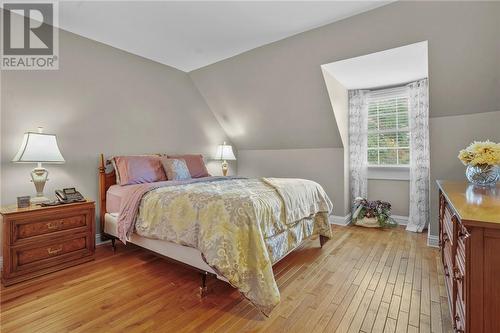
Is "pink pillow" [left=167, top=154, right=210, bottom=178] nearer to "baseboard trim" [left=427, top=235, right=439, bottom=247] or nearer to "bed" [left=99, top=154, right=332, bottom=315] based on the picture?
"bed" [left=99, top=154, right=332, bottom=315]

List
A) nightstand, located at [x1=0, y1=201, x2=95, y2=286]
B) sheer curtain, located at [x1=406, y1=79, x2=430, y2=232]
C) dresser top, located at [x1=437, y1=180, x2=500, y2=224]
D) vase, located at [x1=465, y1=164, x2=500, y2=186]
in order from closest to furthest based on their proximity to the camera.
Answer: dresser top, located at [x1=437, y1=180, x2=500, y2=224], vase, located at [x1=465, y1=164, x2=500, y2=186], nightstand, located at [x1=0, y1=201, x2=95, y2=286], sheer curtain, located at [x1=406, y1=79, x2=430, y2=232]

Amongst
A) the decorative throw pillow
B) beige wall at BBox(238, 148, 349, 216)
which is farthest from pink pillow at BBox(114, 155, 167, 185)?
beige wall at BBox(238, 148, 349, 216)

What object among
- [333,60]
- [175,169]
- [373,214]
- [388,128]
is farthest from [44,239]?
[388,128]

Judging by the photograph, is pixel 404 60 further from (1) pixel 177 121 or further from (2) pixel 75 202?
(2) pixel 75 202

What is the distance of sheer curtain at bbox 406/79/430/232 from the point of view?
3.52 metres

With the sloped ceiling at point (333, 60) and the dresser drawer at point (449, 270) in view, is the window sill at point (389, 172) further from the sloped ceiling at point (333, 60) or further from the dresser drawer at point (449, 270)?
the dresser drawer at point (449, 270)

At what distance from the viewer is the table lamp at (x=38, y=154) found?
2.23 m

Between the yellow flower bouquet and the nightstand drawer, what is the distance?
3.51m

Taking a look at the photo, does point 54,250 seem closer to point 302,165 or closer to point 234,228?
point 234,228

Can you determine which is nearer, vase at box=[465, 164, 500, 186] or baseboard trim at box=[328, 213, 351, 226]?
vase at box=[465, 164, 500, 186]

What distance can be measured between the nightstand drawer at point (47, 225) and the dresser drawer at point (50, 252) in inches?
3.7

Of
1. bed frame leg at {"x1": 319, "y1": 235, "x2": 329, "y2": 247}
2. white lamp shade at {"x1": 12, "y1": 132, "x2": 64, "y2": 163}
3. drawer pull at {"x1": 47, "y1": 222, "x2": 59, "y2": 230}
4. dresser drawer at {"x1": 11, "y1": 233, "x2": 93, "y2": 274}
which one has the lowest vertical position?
bed frame leg at {"x1": 319, "y1": 235, "x2": 329, "y2": 247}

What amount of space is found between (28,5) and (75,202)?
2.01 meters

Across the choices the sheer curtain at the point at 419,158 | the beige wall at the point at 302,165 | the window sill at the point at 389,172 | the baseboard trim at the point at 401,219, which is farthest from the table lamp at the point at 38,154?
the baseboard trim at the point at 401,219
